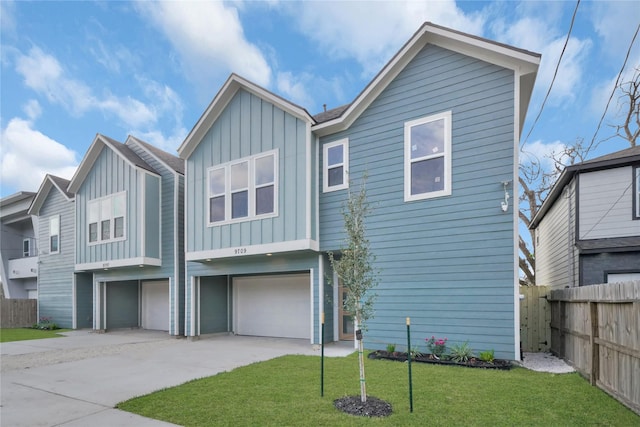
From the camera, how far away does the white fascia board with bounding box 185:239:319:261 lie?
31.1ft

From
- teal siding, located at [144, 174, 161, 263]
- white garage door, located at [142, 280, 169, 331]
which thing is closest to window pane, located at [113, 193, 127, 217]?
teal siding, located at [144, 174, 161, 263]

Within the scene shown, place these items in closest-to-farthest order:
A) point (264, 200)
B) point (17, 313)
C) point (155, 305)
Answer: point (264, 200) → point (155, 305) → point (17, 313)

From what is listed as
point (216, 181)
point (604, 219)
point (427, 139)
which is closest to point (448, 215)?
point (427, 139)

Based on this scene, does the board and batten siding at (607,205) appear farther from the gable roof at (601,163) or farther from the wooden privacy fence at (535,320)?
the wooden privacy fence at (535,320)

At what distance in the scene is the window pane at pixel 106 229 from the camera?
1445 centimetres

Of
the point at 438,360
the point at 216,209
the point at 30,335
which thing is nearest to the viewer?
the point at 438,360

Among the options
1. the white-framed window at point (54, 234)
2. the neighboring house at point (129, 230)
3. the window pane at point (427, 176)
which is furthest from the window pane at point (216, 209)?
the white-framed window at point (54, 234)

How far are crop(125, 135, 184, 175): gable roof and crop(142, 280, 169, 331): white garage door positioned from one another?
4884 millimetres

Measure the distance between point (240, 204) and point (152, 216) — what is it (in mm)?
4637

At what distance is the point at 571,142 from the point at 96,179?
22.1m

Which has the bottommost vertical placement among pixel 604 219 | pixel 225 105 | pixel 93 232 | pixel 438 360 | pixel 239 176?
pixel 438 360

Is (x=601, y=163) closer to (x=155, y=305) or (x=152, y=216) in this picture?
(x=152, y=216)

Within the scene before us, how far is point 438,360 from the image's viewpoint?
7480 millimetres

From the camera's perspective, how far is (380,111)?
366 inches
